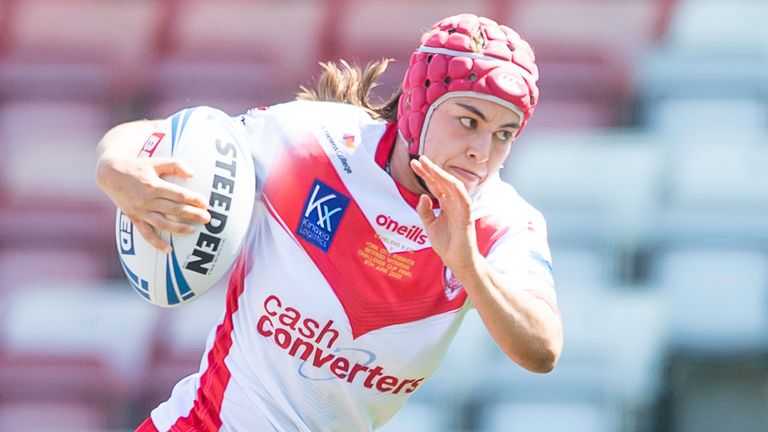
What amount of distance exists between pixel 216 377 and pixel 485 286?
3.55 ft

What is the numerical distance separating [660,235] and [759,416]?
1050mm

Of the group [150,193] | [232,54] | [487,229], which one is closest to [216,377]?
[150,193]

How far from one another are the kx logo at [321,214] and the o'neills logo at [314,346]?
0.67ft

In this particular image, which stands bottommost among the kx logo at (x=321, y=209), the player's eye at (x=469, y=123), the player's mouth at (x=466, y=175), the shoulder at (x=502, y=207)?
the kx logo at (x=321, y=209)

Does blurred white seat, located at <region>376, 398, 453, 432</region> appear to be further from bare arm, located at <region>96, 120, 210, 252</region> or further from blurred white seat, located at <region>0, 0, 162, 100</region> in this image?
bare arm, located at <region>96, 120, 210, 252</region>

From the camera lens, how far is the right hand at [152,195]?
300cm

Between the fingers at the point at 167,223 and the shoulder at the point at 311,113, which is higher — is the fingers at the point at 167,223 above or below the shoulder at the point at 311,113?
below

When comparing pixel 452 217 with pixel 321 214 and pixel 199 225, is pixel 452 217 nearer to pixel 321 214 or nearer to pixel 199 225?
pixel 321 214

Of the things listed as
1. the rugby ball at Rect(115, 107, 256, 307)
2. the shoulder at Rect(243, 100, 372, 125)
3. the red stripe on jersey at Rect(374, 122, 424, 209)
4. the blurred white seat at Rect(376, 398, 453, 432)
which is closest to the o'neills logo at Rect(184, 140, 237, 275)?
the rugby ball at Rect(115, 107, 256, 307)

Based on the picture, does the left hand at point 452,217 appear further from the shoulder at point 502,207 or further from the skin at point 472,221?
the shoulder at point 502,207

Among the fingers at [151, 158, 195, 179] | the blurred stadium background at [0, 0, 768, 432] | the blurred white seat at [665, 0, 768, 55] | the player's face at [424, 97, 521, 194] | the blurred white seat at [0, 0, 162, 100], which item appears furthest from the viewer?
the blurred white seat at [0, 0, 162, 100]

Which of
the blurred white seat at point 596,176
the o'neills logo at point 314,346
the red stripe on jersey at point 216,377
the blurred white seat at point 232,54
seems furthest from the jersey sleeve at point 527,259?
the blurred white seat at point 232,54

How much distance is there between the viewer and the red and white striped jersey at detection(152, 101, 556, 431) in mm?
3229

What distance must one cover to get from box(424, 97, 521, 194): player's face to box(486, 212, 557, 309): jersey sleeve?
0.20 meters
